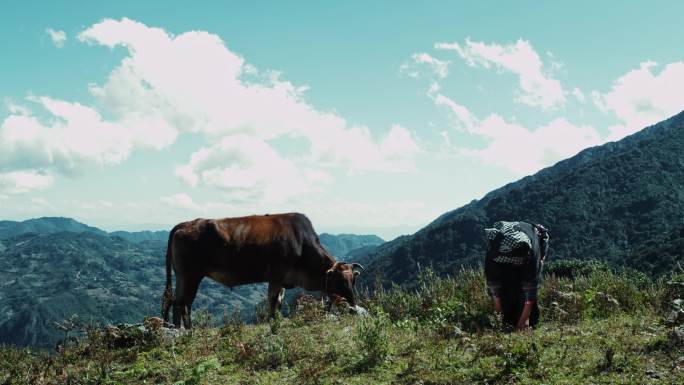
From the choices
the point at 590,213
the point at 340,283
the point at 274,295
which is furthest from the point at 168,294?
the point at 590,213

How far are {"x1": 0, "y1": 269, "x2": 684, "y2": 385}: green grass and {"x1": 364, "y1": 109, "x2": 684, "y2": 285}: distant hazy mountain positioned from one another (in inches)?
3376

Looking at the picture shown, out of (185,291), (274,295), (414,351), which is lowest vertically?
(414,351)

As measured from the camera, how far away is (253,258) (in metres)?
12.5

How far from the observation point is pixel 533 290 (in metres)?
8.35

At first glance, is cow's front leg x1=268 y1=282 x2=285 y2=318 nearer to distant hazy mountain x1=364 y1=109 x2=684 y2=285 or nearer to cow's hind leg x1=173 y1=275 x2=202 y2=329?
cow's hind leg x1=173 y1=275 x2=202 y2=329

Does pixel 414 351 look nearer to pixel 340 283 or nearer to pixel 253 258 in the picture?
pixel 253 258

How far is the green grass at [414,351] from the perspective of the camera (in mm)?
5922

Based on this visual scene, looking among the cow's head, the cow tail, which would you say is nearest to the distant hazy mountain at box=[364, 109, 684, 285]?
the cow's head

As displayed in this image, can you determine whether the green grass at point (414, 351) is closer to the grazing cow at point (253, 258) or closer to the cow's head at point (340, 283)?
the grazing cow at point (253, 258)

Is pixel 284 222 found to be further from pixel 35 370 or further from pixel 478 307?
pixel 35 370

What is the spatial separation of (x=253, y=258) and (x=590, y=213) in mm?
124014

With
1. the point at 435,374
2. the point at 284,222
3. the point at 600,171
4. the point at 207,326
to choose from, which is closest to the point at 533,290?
the point at 435,374

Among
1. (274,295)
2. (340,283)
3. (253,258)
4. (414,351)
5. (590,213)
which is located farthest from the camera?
(590,213)

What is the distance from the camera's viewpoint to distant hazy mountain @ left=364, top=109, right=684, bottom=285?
107750mm
